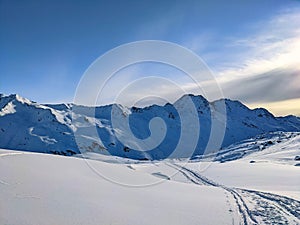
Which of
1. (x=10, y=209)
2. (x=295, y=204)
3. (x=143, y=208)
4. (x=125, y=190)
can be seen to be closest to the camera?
(x=10, y=209)

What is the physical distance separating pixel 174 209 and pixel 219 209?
2.09 metres

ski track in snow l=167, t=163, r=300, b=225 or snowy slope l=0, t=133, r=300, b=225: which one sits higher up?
snowy slope l=0, t=133, r=300, b=225

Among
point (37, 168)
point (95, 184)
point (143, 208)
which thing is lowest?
point (143, 208)

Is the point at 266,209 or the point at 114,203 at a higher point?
the point at 114,203

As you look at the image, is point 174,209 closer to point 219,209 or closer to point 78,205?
point 219,209

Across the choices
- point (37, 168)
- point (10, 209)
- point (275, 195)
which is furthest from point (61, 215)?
point (275, 195)

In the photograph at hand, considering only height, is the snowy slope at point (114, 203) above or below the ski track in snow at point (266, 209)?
above

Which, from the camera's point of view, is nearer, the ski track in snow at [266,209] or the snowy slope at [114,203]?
the snowy slope at [114,203]

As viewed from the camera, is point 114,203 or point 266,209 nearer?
point 114,203

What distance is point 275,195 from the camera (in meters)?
17.9

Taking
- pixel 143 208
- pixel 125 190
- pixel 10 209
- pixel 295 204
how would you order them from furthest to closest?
pixel 125 190 < pixel 295 204 < pixel 143 208 < pixel 10 209

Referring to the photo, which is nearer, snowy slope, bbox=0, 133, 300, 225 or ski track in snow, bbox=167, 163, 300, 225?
snowy slope, bbox=0, 133, 300, 225

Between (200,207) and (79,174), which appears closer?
(200,207)

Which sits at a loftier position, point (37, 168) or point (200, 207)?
point (37, 168)
